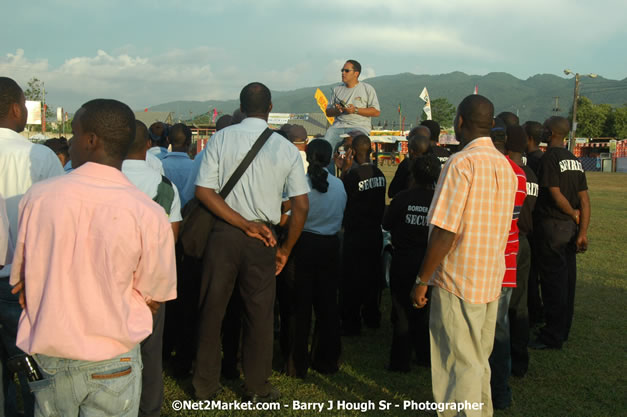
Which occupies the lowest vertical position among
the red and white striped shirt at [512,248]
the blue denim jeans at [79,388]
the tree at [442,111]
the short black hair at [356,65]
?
the blue denim jeans at [79,388]

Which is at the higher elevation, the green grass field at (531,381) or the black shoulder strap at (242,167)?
the black shoulder strap at (242,167)

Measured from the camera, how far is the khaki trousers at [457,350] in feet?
12.0

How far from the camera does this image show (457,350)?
368 cm

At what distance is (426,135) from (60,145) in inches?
191

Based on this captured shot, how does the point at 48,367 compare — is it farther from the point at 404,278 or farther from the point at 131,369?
the point at 404,278

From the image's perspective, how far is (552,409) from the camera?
4.68 metres

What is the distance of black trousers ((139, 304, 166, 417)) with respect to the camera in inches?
152

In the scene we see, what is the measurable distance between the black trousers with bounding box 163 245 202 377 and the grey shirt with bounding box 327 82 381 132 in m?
3.10

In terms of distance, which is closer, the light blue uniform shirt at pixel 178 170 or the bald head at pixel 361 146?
the light blue uniform shirt at pixel 178 170

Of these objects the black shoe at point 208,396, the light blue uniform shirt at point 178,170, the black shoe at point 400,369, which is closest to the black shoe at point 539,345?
the black shoe at point 400,369

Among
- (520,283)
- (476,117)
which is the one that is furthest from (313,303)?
(476,117)

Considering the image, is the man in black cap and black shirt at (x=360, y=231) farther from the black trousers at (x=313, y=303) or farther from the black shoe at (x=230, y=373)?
the black shoe at (x=230, y=373)

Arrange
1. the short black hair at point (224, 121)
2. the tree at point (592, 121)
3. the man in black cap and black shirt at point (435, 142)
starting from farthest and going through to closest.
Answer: the tree at point (592, 121)
the man in black cap and black shirt at point (435, 142)
the short black hair at point (224, 121)

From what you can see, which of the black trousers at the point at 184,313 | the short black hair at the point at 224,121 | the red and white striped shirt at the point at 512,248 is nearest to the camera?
the red and white striped shirt at the point at 512,248
